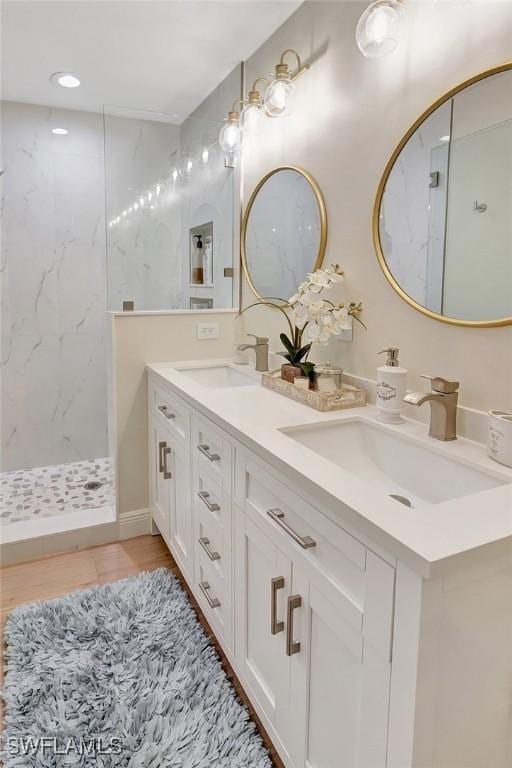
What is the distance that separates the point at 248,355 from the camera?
253 cm

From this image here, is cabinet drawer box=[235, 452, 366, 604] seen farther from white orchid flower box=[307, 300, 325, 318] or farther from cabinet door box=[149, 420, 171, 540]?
cabinet door box=[149, 420, 171, 540]

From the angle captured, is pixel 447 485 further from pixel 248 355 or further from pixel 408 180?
pixel 248 355

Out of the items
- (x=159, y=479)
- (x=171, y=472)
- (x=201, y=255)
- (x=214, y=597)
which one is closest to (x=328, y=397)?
(x=214, y=597)

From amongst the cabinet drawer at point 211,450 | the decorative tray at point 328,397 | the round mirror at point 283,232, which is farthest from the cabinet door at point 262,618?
the round mirror at point 283,232

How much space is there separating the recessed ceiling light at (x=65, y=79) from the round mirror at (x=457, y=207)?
2081 millimetres

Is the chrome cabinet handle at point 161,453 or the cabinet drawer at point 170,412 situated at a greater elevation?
the cabinet drawer at point 170,412

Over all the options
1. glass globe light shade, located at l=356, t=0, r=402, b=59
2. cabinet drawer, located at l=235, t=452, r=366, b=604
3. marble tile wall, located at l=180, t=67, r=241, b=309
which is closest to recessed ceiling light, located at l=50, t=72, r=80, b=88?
marble tile wall, located at l=180, t=67, r=241, b=309

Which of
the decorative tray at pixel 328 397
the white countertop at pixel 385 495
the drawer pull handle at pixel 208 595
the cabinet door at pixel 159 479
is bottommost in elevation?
the drawer pull handle at pixel 208 595

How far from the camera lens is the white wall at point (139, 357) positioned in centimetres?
240

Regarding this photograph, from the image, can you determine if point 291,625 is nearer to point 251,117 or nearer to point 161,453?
point 161,453

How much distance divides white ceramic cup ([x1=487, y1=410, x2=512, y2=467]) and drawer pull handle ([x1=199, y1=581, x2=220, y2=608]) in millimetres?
977

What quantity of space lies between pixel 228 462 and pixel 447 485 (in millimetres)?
594

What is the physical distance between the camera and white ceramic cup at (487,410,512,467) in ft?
3.72

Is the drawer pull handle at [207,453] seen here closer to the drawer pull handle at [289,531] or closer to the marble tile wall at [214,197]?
the drawer pull handle at [289,531]
